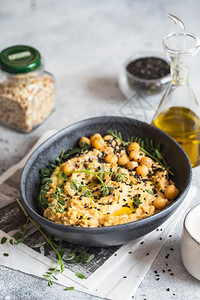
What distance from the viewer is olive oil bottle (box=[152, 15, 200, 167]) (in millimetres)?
1778

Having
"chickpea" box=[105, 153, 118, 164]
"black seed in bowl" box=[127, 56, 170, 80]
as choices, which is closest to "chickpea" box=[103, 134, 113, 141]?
"chickpea" box=[105, 153, 118, 164]

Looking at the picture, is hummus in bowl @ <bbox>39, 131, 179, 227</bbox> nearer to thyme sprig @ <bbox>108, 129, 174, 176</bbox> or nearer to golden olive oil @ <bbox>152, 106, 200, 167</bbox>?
thyme sprig @ <bbox>108, 129, 174, 176</bbox>

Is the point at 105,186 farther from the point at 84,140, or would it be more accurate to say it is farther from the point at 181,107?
the point at 181,107

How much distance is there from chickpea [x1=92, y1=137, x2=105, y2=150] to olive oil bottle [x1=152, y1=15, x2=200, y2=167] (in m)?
0.29

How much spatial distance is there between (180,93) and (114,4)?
5.53 ft

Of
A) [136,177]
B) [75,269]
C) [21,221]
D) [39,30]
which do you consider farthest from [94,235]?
[39,30]

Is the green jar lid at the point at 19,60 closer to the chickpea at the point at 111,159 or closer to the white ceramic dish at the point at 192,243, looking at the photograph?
the chickpea at the point at 111,159

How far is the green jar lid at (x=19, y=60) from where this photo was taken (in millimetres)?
2053

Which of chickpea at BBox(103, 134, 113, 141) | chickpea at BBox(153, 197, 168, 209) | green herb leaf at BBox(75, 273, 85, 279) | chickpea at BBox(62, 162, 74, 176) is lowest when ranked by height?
green herb leaf at BBox(75, 273, 85, 279)

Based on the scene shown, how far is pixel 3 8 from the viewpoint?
10.7 ft

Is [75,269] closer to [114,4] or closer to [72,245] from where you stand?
[72,245]

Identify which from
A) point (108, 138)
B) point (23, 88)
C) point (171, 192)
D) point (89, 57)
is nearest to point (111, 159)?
point (108, 138)

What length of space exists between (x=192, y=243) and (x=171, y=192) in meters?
0.23

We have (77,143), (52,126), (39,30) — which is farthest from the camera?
(39,30)
